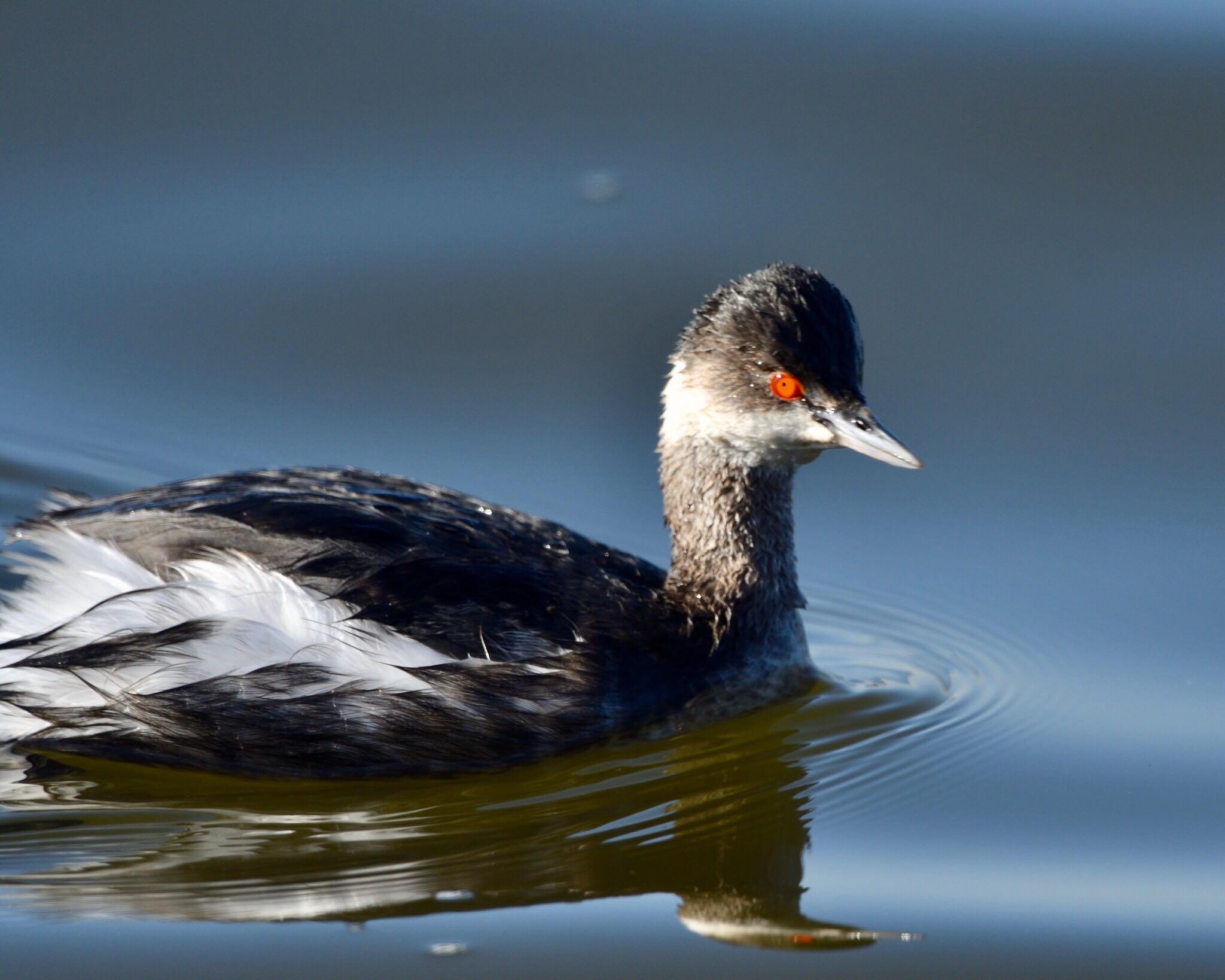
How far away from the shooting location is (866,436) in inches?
233

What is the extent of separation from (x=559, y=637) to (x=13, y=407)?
318cm

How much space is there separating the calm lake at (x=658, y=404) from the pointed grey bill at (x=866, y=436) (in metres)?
0.89

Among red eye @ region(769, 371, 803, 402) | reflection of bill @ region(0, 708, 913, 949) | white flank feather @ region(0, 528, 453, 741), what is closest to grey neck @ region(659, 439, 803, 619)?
red eye @ region(769, 371, 803, 402)

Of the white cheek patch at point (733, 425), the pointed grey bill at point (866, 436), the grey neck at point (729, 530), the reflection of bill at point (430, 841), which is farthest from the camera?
the grey neck at point (729, 530)

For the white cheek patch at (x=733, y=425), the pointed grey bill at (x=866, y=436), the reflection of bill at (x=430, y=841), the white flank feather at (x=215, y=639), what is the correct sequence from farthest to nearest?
the white cheek patch at (x=733, y=425) < the pointed grey bill at (x=866, y=436) < the white flank feather at (x=215, y=639) < the reflection of bill at (x=430, y=841)

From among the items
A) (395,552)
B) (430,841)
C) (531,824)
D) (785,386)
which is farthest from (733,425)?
(430,841)

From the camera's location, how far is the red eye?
236 inches

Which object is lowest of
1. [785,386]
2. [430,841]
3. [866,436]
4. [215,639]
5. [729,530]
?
[430,841]

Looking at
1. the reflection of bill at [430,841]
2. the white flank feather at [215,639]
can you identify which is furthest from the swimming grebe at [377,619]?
the reflection of bill at [430,841]

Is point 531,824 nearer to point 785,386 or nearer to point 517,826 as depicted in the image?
point 517,826

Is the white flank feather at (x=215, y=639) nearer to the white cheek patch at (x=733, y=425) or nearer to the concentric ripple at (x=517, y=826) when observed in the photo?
the concentric ripple at (x=517, y=826)

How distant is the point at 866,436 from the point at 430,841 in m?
1.88

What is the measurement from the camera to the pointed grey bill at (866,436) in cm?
591

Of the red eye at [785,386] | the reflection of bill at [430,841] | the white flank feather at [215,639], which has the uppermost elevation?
the red eye at [785,386]
